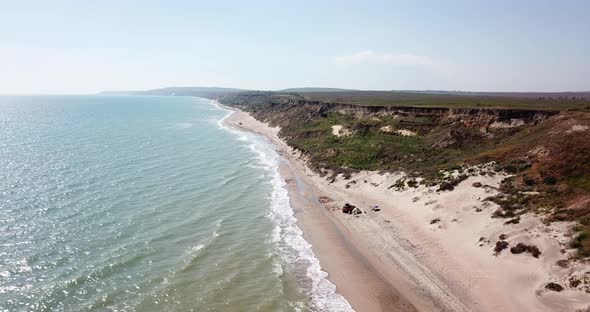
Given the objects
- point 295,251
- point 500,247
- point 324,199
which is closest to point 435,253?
point 500,247

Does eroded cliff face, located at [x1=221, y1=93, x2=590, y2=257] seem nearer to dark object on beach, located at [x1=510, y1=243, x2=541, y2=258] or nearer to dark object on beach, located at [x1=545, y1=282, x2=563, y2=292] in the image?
dark object on beach, located at [x1=510, y1=243, x2=541, y2=258]

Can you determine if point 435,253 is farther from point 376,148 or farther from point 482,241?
point 376,148

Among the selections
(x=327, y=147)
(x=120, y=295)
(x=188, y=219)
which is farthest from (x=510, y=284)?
(x=327, y=147)

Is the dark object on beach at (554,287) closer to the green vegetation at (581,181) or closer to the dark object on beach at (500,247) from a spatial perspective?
the dark object on beach at (500,247)

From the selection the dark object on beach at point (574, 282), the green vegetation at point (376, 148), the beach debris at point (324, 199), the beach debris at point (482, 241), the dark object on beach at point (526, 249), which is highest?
the green vegetation at point (376, 148)

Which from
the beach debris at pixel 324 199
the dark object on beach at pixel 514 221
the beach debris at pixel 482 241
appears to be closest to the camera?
the beach debris at pixel 482 241

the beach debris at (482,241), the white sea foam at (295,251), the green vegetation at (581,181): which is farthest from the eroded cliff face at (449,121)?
the beach debris at (482,241)

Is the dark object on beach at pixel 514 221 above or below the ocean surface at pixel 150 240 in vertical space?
above
